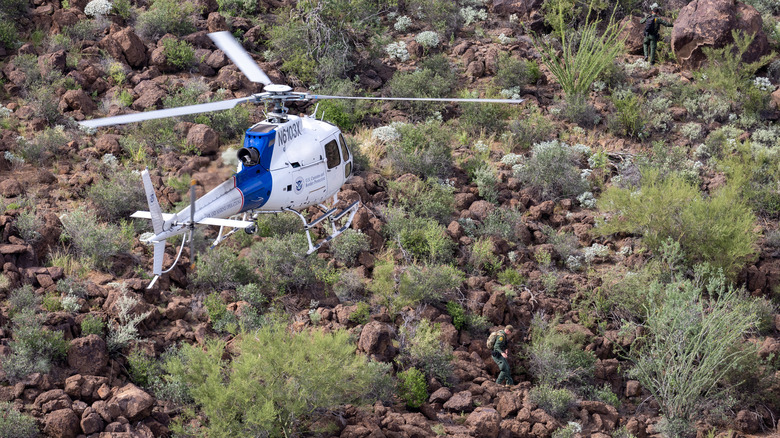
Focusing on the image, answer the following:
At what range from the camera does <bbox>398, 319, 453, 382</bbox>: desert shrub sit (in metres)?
11.7

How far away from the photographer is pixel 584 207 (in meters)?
15.9

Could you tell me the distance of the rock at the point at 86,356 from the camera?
10641 millimetres

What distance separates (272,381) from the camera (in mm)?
9898

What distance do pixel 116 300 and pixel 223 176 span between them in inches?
87.1

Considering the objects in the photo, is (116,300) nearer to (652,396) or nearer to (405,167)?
(405,167)

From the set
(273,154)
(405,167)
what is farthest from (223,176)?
(405,167)

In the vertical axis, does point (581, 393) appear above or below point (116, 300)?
below

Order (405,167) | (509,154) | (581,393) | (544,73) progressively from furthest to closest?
(544,73) < (509,154) < (405,167) < (581,393)

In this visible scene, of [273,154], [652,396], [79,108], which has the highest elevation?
[273,154]

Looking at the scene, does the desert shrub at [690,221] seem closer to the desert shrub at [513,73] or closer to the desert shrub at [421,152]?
the desert shrub at [421,152]

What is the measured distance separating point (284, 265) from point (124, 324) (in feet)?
8.63

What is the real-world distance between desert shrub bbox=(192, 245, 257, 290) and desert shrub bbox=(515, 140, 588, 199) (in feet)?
19.5

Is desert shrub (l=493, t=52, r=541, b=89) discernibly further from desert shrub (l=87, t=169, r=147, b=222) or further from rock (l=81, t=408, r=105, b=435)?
rock (l=81, t=408, r=105, b=435)

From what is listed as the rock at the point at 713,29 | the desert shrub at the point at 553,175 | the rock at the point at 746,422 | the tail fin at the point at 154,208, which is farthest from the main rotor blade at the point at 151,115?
the rock at the point at 713,29
